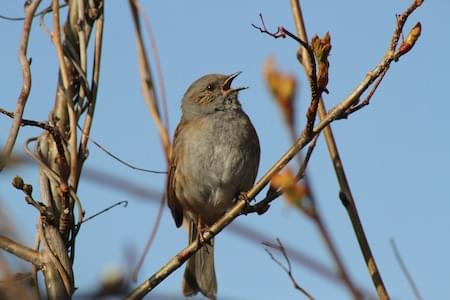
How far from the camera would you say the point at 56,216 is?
2967mm

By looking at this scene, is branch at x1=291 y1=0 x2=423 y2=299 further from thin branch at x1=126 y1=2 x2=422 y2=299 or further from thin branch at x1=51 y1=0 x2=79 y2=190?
thin branch at x1=51 y1=0 x2=79 y2=190

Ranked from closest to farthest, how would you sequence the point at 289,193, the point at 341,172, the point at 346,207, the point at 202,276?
the point at 289,193 → the point at 346,207 → the point at 341,172 → the point at 202,276

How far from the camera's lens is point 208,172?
5.22 meters

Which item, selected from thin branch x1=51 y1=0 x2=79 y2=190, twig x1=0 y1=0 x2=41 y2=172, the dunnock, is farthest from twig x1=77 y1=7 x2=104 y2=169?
the dunnock

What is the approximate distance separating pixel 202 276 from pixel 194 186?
27.2 inches

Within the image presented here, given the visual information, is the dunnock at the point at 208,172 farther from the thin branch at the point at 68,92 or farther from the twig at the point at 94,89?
the thin branch at the point at 68,92

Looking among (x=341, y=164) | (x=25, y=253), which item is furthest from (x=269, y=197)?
(x=25, y=253)

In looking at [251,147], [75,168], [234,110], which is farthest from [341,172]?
[234,110]

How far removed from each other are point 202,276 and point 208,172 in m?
0.80

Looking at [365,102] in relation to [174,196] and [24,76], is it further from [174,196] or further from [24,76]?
[174,196]

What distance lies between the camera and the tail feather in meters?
5.14

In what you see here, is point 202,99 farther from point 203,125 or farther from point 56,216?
point 56,216

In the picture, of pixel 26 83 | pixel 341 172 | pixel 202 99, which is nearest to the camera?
pixel 341 172

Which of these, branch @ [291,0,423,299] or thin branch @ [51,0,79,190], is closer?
branch @ [291,0,423,299]
